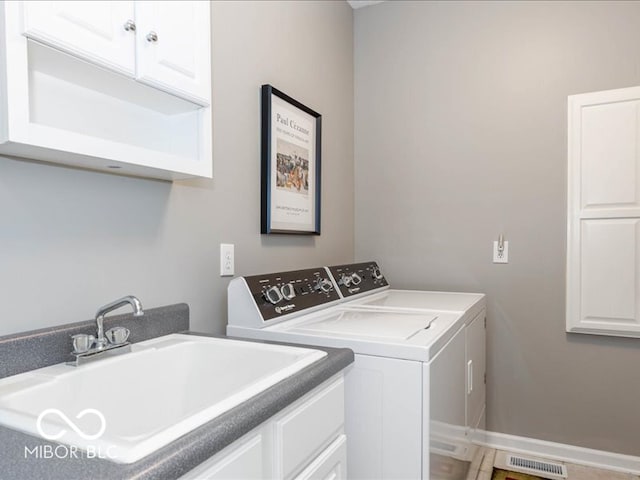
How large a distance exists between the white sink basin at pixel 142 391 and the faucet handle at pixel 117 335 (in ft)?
0.15

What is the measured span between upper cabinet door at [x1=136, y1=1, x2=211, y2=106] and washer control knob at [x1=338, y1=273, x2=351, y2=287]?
1.03 metres

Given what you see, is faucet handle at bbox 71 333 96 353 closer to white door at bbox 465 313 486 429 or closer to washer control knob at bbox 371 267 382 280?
white door at bbox 465 313 486 429

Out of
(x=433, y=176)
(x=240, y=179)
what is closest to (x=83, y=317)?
(x=240, y=179)

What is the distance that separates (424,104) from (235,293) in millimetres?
1735

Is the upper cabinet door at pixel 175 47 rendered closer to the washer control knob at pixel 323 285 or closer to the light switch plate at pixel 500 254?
the washer control knob at pixel 323 285

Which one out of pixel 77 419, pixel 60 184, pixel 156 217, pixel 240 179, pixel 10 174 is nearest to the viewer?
pixel 77 419

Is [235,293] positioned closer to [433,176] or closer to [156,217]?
[156,217]

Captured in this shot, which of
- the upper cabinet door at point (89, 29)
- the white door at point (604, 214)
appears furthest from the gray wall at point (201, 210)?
the white door at point (604, 214)

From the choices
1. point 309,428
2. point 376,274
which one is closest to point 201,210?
point 309,428

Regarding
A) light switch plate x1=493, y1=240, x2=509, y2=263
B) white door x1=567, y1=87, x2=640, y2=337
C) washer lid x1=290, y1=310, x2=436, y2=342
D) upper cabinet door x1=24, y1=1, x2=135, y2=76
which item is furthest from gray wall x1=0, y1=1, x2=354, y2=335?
white door x1=567, y1=87, x2=640, y2=337

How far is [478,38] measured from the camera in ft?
8.05

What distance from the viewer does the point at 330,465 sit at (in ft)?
3.49

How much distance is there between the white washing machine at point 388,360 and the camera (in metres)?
1.21

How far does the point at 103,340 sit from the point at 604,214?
224 centimetres
